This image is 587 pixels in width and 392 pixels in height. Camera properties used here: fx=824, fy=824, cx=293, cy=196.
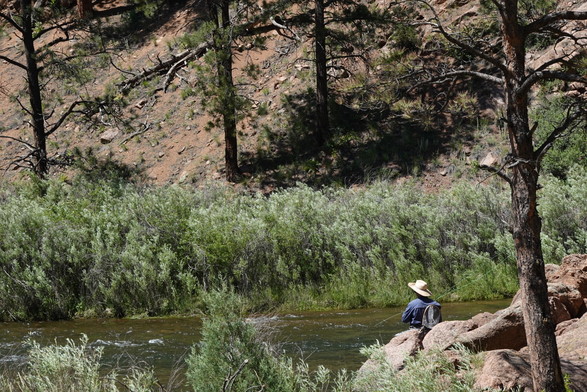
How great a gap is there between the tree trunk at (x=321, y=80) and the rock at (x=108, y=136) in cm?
869

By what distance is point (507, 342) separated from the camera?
29.8ft

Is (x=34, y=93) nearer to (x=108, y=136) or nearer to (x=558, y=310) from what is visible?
(x=108, y=136)

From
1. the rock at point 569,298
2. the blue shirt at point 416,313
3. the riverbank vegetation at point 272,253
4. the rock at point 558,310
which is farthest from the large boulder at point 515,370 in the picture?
the riverbank vegetation at point 272,253

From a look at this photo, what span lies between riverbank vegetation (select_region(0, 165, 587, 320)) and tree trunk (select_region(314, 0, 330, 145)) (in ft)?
22.5

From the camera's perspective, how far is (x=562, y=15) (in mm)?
7125

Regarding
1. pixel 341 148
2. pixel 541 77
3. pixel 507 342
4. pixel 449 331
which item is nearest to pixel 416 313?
pixel 449 331

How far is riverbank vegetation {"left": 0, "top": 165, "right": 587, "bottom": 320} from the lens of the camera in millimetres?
17281

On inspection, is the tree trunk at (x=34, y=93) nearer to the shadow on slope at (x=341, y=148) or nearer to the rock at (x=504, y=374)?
the shadow on slope at (x=341, y=148)

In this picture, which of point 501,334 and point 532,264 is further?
point 501,334

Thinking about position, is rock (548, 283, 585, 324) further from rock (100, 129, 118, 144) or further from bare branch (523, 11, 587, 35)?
rock (100, 129, 118, 144)

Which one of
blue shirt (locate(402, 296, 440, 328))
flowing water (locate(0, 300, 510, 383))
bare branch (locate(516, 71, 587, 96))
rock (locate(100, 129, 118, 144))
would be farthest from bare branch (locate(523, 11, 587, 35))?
rock (locate(100, 129, 118, 144))

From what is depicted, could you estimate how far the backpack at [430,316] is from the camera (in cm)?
1055

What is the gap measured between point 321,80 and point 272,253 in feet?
28.5

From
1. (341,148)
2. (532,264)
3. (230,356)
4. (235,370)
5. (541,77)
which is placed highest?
(341,148)
